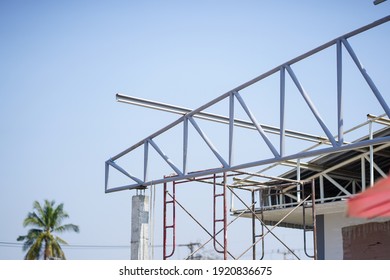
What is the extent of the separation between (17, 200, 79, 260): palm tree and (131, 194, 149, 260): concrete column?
1308 inches

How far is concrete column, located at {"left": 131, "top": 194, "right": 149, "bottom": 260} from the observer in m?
18.2

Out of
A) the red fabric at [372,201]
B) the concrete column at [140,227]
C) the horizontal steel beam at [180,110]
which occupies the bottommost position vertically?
the red fabric at [372,201]

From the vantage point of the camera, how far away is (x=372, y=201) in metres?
3.61

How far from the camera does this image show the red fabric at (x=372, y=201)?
352 centimetres

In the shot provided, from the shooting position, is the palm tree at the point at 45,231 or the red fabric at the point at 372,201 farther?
the palm tree at the point at 45,231

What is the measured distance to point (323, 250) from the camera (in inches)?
926

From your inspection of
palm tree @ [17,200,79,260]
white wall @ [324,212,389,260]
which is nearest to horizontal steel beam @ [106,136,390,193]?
white wall @ [324,212,389,260]

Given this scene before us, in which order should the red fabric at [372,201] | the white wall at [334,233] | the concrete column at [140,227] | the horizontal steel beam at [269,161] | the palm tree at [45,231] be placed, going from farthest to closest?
the palm tree at [45,231] < the white wall at [334,233] < the concrete column at [140,227] < the horizontal steel beam at [269,161] < the red fabric at [372,201]

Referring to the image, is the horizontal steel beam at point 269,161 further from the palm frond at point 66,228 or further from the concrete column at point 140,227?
the palm frond at point 66,228

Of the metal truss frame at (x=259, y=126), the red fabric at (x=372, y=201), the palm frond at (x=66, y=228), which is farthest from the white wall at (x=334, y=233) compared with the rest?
the palm frond at (x=66, y=228)

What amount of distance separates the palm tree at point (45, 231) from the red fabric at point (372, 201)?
48.3 metres

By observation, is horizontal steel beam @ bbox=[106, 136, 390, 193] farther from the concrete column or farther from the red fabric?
the red fabric

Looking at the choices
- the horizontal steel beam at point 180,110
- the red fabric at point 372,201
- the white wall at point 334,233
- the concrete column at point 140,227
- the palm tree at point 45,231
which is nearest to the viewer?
the red fabric at point 372,201
